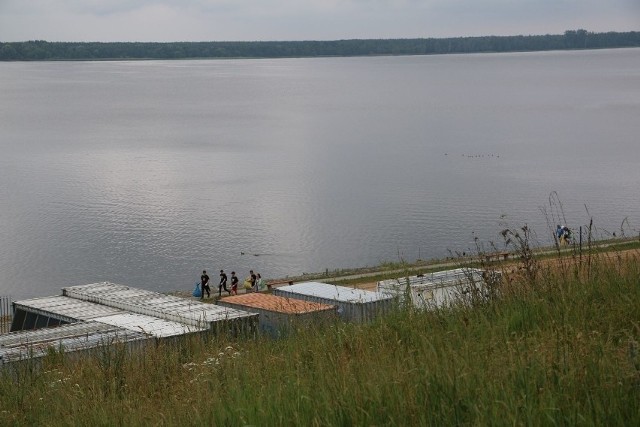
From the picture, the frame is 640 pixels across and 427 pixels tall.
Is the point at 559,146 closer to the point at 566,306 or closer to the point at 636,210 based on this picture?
the point at 636,210

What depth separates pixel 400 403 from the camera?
14.6 feet

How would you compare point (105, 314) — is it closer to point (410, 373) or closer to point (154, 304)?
point (154, 304)

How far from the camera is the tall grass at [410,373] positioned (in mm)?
4344

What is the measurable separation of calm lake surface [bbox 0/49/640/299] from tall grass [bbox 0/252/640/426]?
68.4 inches

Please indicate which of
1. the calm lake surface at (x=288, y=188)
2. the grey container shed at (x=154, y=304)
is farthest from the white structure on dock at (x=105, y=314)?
the calm lake surface at (x=288, y=188)

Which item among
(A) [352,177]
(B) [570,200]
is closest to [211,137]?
(A) [352,177]

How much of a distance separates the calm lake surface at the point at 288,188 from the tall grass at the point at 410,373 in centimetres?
174

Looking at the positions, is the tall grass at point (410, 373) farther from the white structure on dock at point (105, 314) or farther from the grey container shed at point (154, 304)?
the grey container shed at point (154, 304)

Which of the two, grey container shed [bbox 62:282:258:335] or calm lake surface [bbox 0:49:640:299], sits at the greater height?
calm lake surface [bbox 0:49:640:299]

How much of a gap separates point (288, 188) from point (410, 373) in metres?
54.4

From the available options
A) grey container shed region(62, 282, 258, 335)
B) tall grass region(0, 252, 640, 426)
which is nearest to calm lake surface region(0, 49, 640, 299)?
tall grass region(0, 252, 640, 426)

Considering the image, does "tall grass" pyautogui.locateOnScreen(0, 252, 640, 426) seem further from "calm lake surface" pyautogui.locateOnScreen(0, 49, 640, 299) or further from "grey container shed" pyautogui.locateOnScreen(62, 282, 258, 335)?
"grey container shed" pyautogui.locateOnScreen(62, 282, 258, 335)

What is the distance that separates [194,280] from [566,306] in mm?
30109

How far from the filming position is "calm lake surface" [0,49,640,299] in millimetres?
39719
